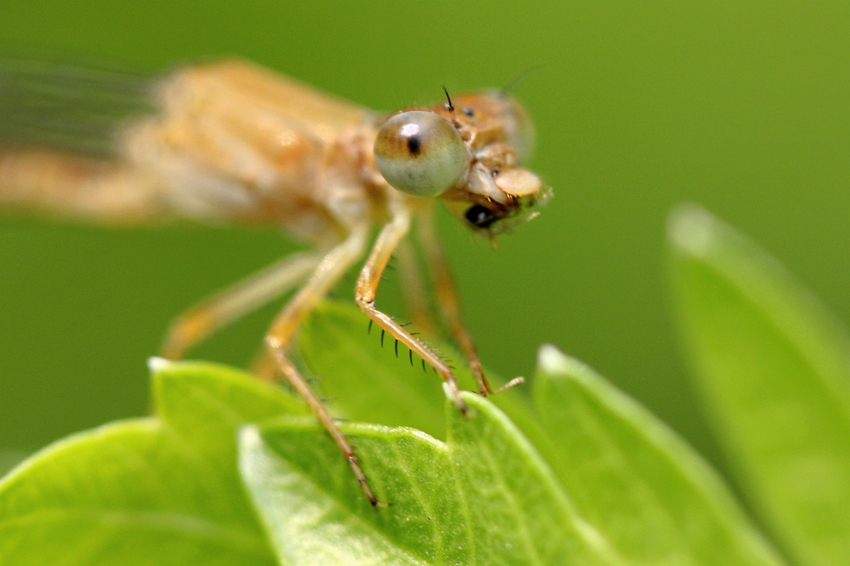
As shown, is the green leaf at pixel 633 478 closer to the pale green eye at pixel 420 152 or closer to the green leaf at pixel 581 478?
the green leaf at pixel 581 478

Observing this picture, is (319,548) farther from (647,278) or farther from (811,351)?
(647,278)

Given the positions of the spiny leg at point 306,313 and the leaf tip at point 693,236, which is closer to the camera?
the spiny leg at point 306,313

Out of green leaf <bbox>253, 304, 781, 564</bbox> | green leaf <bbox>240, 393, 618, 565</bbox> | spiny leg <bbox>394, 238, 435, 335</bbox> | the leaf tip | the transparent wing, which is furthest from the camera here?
the transparent wing

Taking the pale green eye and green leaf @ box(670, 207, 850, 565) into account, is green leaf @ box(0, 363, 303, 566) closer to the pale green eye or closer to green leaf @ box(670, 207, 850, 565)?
the pale green eye

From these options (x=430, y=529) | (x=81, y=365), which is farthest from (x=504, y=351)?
(x=430, y=529)

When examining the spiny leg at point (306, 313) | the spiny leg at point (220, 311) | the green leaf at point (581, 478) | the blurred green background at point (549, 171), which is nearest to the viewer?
the green leaf at point (581, 478)

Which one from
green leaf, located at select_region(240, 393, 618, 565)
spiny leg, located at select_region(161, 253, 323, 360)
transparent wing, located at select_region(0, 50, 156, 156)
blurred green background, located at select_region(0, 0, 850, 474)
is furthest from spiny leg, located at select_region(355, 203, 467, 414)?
blurred green background, located at select_region(0, 0, 850, 474)

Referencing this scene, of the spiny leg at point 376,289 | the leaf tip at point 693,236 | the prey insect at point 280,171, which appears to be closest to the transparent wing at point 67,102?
the prey insect at point 280,171

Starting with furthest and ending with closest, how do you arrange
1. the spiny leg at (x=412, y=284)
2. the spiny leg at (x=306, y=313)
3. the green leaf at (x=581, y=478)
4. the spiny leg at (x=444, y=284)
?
the spiny leg at (x=412, y=284) < the spiny leg at (x=444, y=284) < the spiny leg at (x=306, y=313) < the green leaf at (x=581, y=478)
